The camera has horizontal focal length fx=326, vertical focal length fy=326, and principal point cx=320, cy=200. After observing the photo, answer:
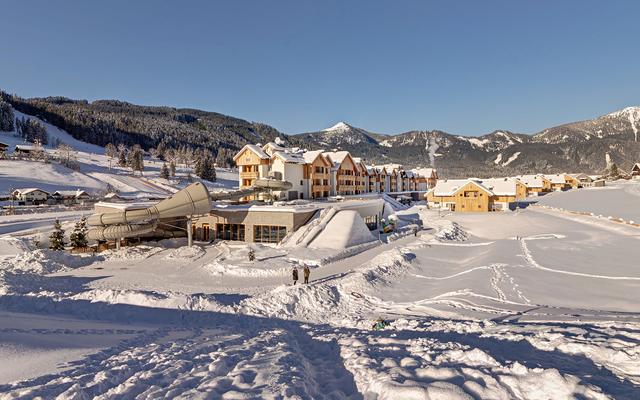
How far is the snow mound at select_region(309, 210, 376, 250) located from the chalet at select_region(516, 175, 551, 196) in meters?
104

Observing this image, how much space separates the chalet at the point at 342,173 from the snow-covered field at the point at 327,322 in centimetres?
3118

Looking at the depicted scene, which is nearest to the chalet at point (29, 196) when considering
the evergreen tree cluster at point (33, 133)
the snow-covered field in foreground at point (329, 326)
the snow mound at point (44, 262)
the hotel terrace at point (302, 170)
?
the hotel terrace at point (302, 170)

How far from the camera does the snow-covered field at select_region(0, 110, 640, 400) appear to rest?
765 cm

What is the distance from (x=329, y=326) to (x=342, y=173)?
2143 inches

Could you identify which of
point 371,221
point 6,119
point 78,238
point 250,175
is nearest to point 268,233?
point 371,221

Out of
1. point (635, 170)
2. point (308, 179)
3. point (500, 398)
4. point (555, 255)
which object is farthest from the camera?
point (635, 170)

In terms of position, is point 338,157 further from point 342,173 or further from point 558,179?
point 558,179

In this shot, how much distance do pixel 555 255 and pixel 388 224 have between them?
848 inches

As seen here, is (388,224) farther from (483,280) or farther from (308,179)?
(483,280)

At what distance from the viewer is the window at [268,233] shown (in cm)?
3594

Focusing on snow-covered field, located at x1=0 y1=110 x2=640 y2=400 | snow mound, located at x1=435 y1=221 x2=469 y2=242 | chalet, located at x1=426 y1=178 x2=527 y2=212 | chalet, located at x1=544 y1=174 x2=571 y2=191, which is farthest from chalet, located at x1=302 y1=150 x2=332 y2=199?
chalet, located at x1=544 y1=174 x2=571 y2=191

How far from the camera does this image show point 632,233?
38.0 metres

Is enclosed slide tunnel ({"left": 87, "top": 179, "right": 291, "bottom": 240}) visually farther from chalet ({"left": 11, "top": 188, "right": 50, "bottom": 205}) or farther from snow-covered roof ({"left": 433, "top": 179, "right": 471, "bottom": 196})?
snow-covered roof ({"left": 433, "top": 179, "right": 471, "bottom": 196})

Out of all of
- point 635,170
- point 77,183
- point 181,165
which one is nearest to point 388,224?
point 77,183
